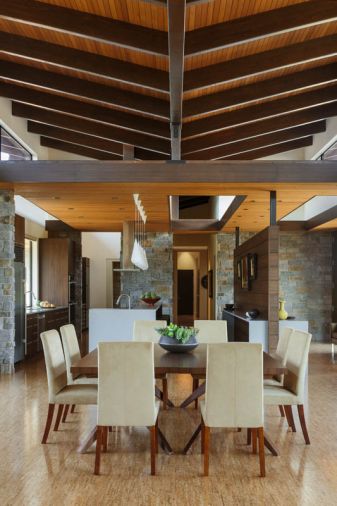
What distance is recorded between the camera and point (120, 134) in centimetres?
769

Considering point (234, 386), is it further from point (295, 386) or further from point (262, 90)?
point (262, 90)

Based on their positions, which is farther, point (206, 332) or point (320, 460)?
point (206, 332)

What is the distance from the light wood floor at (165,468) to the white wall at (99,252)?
9589mm

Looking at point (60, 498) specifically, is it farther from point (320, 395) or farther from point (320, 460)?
point (320, 395)

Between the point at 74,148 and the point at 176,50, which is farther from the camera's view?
the point at 74,148

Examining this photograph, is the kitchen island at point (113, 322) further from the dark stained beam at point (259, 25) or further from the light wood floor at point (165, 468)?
the dark stained beam at point (259, 25)

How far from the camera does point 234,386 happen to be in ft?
10.5

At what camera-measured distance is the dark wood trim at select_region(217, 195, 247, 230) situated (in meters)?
7.56

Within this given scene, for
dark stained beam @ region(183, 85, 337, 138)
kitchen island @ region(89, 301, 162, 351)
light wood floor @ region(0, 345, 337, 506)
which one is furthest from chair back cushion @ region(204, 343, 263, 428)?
dark stained beam @ region(183, 85, 337, 138)

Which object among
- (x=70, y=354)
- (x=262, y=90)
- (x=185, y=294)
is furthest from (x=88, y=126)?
(x=185, y=294)

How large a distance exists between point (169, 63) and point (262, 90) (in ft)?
7.90

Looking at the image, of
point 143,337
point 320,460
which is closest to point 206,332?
point 143,337

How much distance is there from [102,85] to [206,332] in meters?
3.25

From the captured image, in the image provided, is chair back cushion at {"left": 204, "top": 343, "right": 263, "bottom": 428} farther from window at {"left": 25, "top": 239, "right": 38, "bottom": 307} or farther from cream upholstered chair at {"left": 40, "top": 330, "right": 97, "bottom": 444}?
window at {"left": 25, "top": 239, "right": 38, "bottom": 307}
